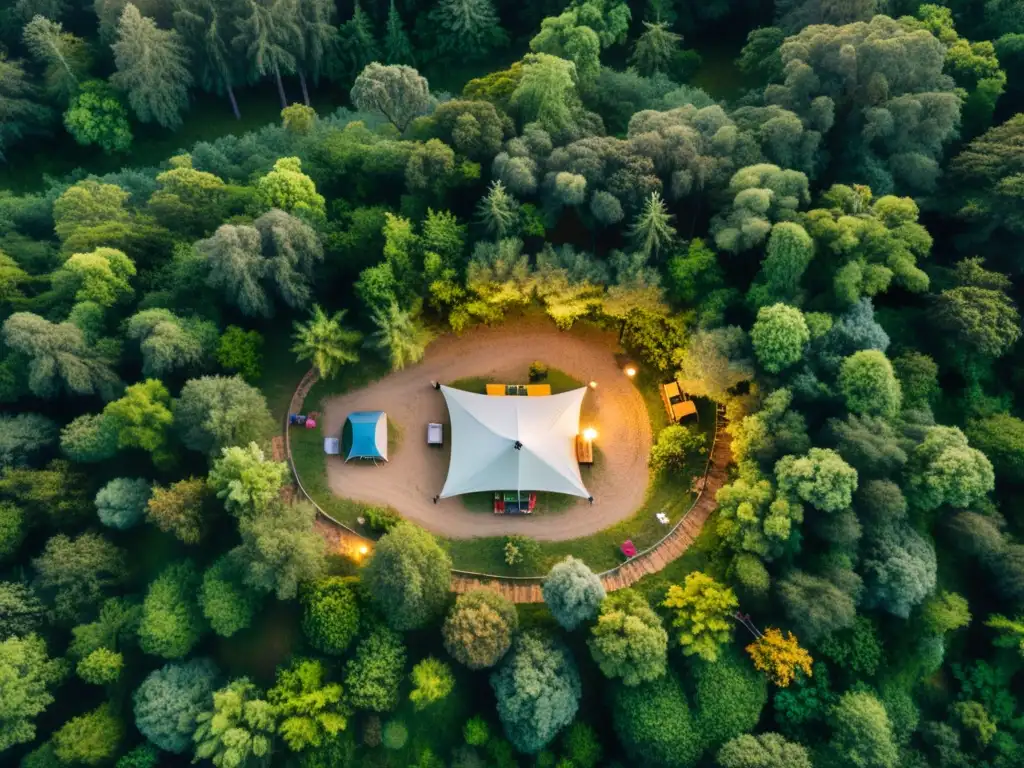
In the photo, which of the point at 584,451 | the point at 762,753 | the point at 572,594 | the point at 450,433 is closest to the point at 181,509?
the point at 450,433

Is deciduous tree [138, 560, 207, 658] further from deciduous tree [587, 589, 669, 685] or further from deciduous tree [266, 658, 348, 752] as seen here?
deciduous tree [587, 589, 669, 685]

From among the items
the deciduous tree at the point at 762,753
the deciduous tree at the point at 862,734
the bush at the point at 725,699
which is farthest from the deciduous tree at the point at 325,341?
the deciduous tree at the point at 862,734

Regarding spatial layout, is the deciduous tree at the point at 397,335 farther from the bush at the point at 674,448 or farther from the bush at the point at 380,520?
the bush at the point at 674,448

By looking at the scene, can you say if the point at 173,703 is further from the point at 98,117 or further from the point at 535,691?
the point at 98,117

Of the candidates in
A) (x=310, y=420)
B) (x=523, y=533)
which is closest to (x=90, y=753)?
(x=310, y=420)

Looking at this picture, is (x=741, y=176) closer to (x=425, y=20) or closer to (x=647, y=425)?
(x=647, y=425)

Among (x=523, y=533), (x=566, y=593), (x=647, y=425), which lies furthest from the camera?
(x=647, y=425)
